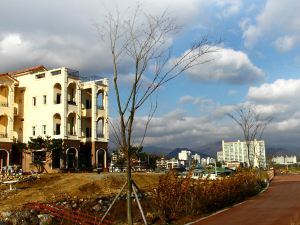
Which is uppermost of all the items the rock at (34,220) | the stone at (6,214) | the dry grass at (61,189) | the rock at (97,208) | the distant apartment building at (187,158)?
the distant apartment building at (187,158)

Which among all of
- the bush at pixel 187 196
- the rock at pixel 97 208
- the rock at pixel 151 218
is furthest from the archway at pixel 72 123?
the rock at pixel 151 218

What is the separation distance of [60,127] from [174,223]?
28527 millimetres

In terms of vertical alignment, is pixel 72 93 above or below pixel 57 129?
above

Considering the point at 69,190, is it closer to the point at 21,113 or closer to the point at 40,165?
the point at 40,165

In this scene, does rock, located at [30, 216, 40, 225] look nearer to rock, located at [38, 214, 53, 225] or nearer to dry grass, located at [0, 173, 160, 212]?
rock, located at [38, 214, 53, 225]

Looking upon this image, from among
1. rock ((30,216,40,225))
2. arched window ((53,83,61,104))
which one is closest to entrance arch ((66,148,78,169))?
arched window ((53,83,61,104))

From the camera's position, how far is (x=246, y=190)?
936 inches

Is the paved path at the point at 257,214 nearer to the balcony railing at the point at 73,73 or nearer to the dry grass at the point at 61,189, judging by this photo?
the dry grass at the point at 61,189

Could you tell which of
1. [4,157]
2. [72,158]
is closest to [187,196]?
[72,158]

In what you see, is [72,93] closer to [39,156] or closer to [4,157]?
[39,156]

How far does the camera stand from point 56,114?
41594 mm

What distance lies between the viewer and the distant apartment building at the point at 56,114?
135 feet

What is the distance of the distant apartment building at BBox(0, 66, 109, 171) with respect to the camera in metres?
41.2

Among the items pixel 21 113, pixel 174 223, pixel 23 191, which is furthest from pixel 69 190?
pixel 21 113
